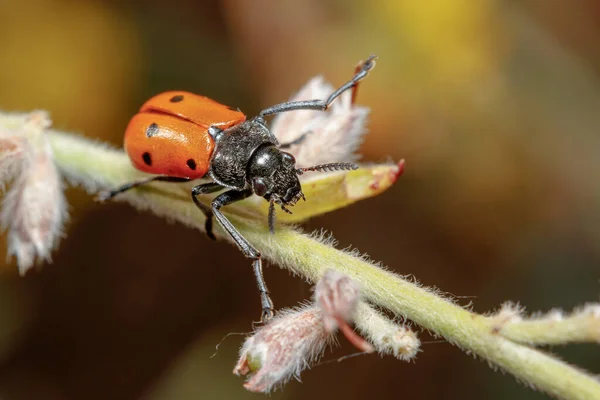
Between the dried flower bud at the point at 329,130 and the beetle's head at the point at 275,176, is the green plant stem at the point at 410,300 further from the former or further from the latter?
the dried flower bud at the point at 329,130

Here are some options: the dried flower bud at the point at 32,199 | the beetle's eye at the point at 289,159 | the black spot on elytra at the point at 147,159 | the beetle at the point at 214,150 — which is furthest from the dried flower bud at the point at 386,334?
the dried flower bud at the point at 32,199

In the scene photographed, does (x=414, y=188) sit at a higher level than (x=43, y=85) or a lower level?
lower

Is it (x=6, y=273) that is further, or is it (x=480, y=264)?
(x=480, y=264)

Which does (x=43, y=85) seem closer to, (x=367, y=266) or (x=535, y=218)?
(x=367, y=266)

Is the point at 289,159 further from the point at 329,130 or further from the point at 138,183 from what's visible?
the point at 138,183

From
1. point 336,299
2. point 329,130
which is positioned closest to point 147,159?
point 329,130

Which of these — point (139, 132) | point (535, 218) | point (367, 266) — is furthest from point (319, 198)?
point (535, 218)

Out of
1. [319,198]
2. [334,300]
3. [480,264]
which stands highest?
[480,264]
